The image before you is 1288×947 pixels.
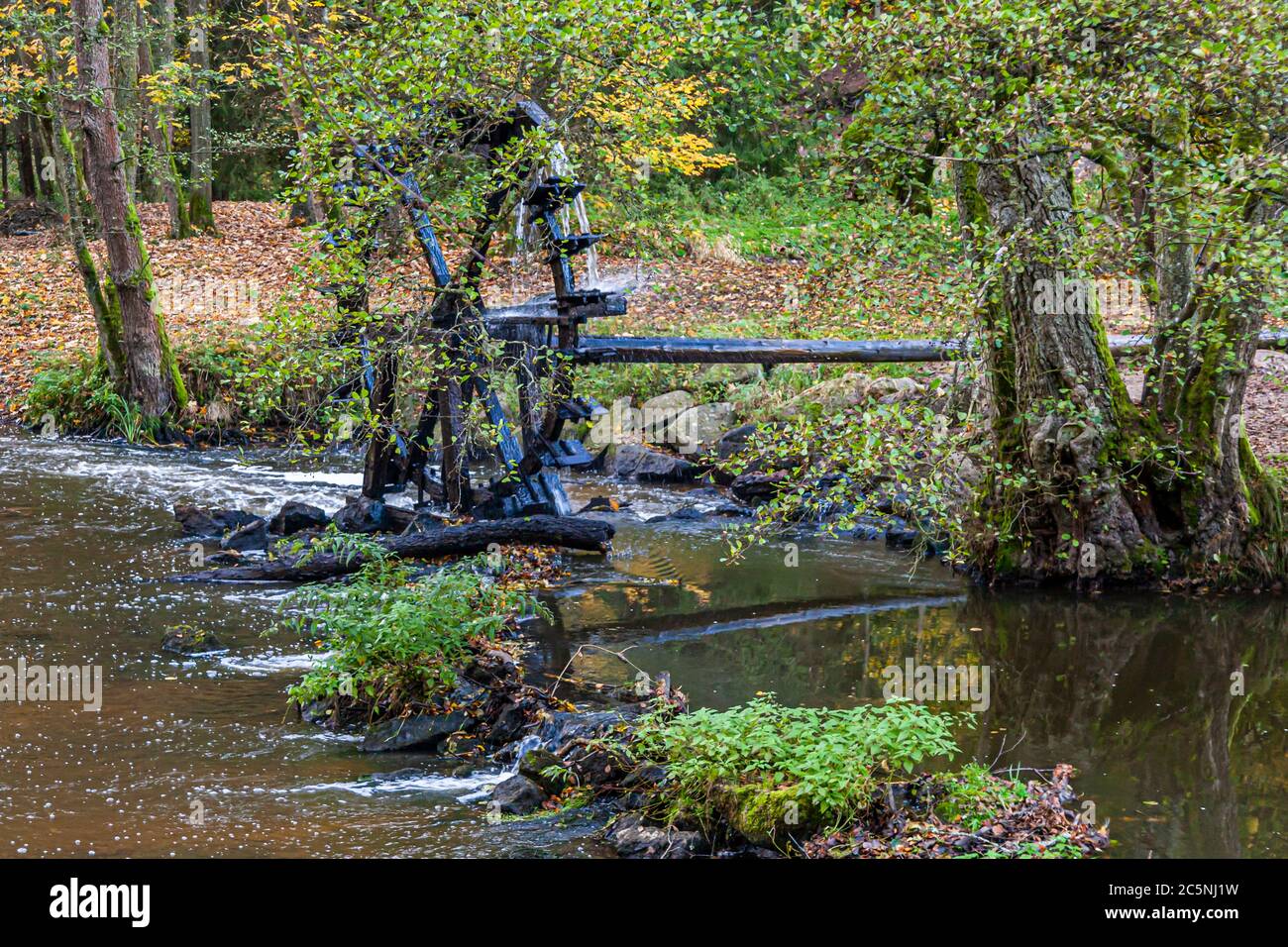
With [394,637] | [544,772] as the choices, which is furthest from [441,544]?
[544,772]

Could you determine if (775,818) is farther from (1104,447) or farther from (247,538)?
(247,538)

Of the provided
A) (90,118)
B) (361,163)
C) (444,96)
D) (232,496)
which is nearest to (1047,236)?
(444,96)

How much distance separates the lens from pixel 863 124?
7.37 meters

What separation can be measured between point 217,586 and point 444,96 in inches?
159

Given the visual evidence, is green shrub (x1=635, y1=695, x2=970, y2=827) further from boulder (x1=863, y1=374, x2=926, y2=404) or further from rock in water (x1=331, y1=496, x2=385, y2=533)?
boulder (x1=863, y1=374, x2=926, y2=404)

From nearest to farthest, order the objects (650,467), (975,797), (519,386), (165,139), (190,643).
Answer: (975,797), (190,643), (519,386), (650,467), (165,139)

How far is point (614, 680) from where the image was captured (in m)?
7.45

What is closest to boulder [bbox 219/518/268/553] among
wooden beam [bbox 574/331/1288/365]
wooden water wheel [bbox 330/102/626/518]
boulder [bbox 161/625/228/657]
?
wooden water wheel [bbox 330/102/626/518]

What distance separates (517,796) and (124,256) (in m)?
11.4

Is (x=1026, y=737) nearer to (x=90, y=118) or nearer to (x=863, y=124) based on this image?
(x=863, y=124)

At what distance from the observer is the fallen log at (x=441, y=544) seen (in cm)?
942

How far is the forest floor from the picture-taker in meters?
15.7

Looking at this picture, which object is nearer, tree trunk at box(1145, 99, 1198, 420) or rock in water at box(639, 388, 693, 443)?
tree trunk at box(1145, 99, 1198, 420)

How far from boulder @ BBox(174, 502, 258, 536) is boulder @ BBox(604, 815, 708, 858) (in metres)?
6.66
